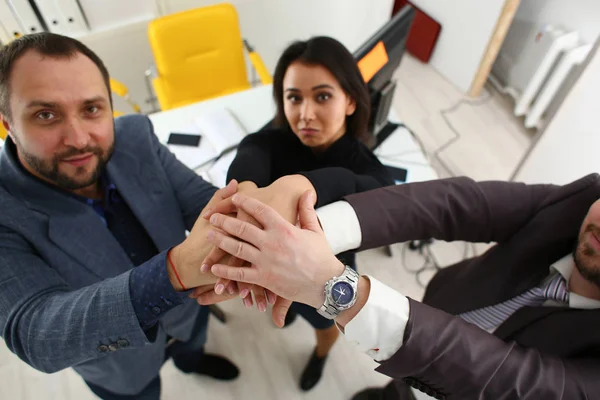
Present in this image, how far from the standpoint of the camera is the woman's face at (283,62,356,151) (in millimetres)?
1343

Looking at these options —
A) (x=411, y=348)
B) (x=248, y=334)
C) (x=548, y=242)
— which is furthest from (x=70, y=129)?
(x=248, y=334)

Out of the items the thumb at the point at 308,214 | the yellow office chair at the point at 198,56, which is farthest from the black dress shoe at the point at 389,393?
the yellow office chair at the point at 198,56

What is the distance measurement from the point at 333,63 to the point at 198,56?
4.68ft

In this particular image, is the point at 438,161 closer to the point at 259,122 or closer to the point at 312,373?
the point at 259,122

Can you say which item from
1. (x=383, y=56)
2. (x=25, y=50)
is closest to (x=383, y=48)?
(x=383, y=56)

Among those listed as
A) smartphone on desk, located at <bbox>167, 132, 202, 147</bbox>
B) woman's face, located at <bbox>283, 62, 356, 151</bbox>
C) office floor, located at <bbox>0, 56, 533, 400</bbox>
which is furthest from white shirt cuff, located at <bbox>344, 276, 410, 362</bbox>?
smartphone on desk, located at <bbox>167, 132, 202, 147</bbox>

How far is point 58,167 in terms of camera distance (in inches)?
40.3

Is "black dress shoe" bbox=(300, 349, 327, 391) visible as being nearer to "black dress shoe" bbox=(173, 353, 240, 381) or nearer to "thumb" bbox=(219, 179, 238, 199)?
"black dress shoe" bbox=(173, 353, 240, 381)

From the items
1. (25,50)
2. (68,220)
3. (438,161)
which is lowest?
(438,161)

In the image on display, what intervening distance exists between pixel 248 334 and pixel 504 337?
1.38 metres

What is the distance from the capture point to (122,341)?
91 centimetres

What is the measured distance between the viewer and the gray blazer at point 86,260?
887 millimetres

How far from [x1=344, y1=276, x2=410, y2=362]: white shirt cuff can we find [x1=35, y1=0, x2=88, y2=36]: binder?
2.68m

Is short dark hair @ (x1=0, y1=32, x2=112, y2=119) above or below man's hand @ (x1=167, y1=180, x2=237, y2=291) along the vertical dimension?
above
